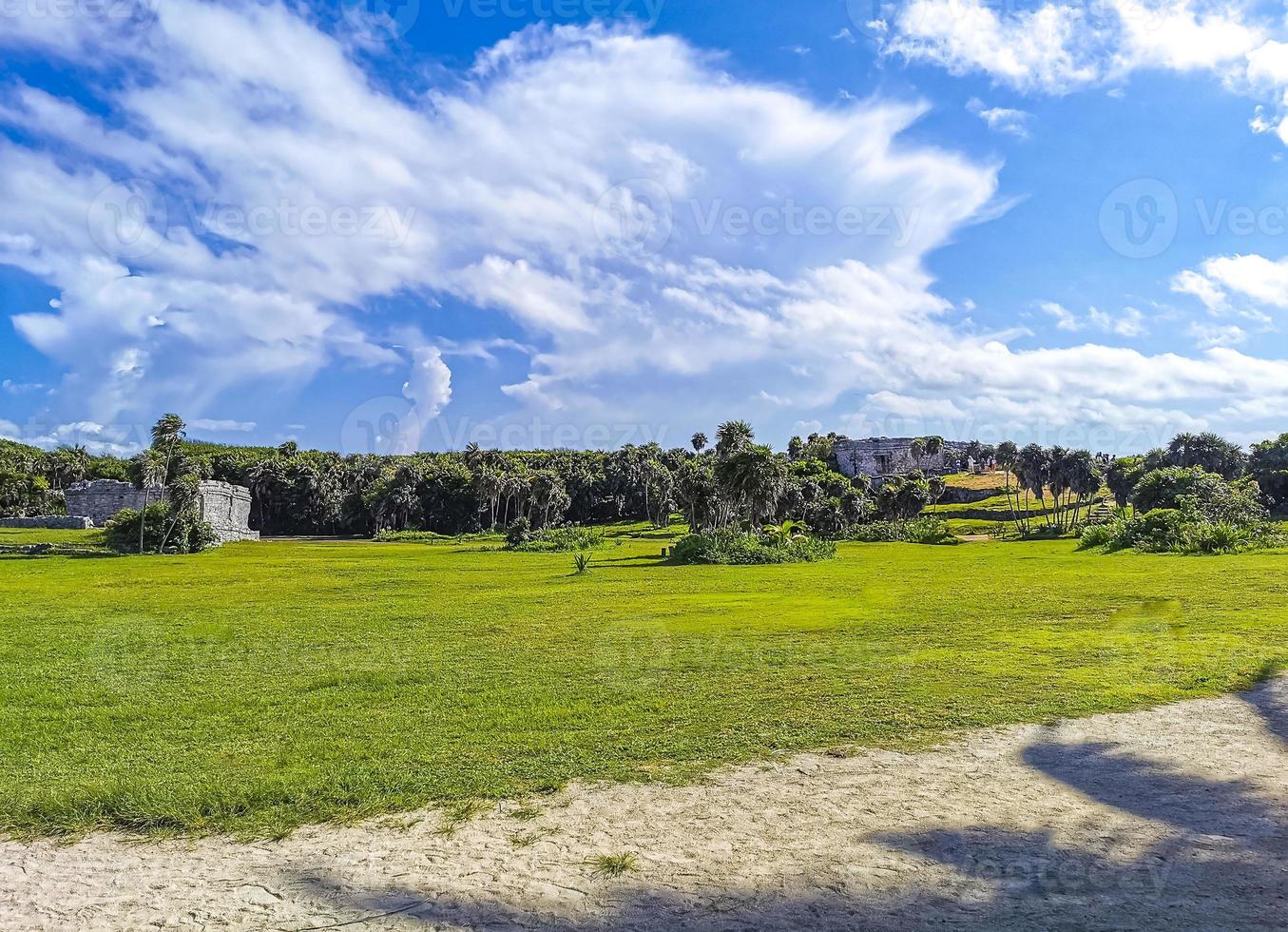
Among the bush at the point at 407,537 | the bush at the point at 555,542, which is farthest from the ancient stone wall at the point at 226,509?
the bush at the point at 555,542

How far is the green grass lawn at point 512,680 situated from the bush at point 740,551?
1938cm

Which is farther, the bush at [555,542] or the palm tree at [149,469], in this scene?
the palm tree at [149,469]

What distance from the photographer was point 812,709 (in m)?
11.4

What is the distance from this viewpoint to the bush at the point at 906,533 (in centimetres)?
7538

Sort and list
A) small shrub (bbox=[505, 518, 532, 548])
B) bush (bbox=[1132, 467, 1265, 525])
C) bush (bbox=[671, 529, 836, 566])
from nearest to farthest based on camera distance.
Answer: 1. bush (bbox=[671, 529, 836, 566])
2. bush (bbox=[1132, 467, 1265, 525])
3. small shrub (bbox=[505, 518, 532, 548])

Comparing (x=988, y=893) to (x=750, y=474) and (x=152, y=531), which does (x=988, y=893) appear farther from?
(x=152, y=531)

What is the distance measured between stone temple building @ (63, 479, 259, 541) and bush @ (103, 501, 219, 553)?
20.6 metres

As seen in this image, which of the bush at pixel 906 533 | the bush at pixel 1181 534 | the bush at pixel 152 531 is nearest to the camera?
the bush at pixel 1181 534

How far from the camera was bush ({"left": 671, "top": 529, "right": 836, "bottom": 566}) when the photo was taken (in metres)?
48.9

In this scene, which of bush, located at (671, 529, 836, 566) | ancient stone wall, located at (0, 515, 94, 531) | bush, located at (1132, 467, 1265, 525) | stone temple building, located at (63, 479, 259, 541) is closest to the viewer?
bush, located at (671, 529, 836, 566)

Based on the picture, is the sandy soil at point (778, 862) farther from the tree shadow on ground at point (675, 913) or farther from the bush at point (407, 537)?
the bush at point (407, 537)

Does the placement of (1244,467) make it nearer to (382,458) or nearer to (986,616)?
(986,616)

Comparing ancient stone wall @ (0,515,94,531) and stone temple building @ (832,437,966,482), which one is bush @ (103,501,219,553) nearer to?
ancient stone wall @ (0,515,94,531)

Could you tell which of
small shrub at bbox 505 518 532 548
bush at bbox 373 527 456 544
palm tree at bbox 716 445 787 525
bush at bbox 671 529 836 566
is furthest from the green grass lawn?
bush at bbox 373 527 456 544
